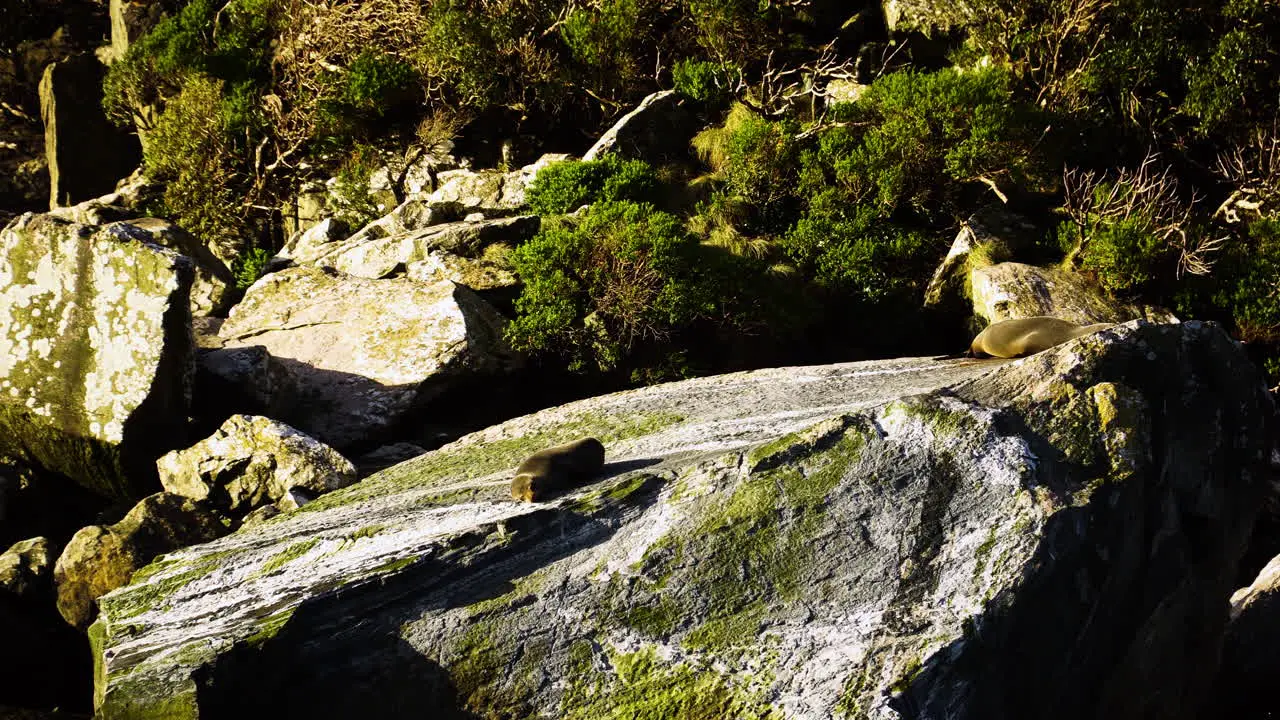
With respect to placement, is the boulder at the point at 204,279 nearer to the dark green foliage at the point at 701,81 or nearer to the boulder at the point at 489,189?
A: the boulder at the point at 489,189

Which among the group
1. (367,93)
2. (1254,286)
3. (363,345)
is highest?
(367,93)

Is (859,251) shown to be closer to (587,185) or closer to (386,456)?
(587,185)

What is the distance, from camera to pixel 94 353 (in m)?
9.57

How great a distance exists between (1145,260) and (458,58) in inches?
367

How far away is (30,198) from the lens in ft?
63.0

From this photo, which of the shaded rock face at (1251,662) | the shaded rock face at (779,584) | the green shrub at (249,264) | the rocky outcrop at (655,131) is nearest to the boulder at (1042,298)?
the shaded rock face at (1251,662)

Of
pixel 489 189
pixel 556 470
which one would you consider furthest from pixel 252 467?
pixel 489 189

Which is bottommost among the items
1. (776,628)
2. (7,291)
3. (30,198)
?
(776,628)

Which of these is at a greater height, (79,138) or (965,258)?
(79,138)

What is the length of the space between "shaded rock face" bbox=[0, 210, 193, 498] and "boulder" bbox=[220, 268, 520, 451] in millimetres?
1131

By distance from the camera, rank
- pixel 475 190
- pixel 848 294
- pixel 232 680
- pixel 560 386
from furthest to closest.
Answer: pixel 475 190 < pixel 848 294 < pixel 560 386 < pixel 232 680

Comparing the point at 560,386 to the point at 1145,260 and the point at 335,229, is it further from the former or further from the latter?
the point at 1145,260

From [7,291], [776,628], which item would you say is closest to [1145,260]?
[776,628]

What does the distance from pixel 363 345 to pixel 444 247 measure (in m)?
1.94
